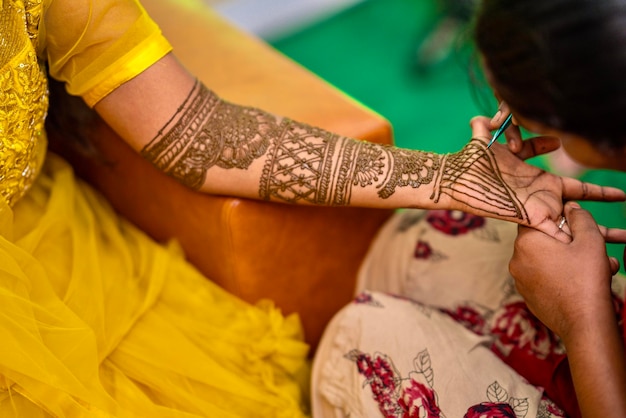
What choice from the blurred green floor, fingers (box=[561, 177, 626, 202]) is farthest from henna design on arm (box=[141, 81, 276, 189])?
the blurred green floor

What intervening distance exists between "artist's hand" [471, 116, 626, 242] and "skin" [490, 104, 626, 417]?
2 centimetres

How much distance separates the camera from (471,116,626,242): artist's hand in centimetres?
99

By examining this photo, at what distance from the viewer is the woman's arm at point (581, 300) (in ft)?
2.84

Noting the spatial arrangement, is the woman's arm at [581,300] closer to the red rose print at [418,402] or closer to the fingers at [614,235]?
the fingers at [614,235]

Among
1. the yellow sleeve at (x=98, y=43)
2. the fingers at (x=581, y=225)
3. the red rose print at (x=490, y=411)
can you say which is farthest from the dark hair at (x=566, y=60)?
the yellow sleeve at (x=98, y=43)

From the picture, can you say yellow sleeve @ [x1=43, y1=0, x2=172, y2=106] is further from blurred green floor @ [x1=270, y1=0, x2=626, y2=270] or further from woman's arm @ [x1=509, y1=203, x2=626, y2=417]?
blurred green floor @ [x1=270, y1=0, x2=626, y2=270]

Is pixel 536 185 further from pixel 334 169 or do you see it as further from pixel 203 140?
pixel 203 140

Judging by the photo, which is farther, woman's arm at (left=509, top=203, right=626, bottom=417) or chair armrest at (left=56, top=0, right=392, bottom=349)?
chair armrest at (left=56, top=0, right=392, bottom=349)

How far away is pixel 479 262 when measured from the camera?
119 cm

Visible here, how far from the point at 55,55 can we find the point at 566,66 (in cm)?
70

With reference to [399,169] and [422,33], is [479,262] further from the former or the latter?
[422,33]

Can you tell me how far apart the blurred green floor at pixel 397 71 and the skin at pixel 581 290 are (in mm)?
1003

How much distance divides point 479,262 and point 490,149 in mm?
230

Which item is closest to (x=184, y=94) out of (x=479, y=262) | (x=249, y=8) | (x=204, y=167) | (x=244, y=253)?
(x=204, y=167)
